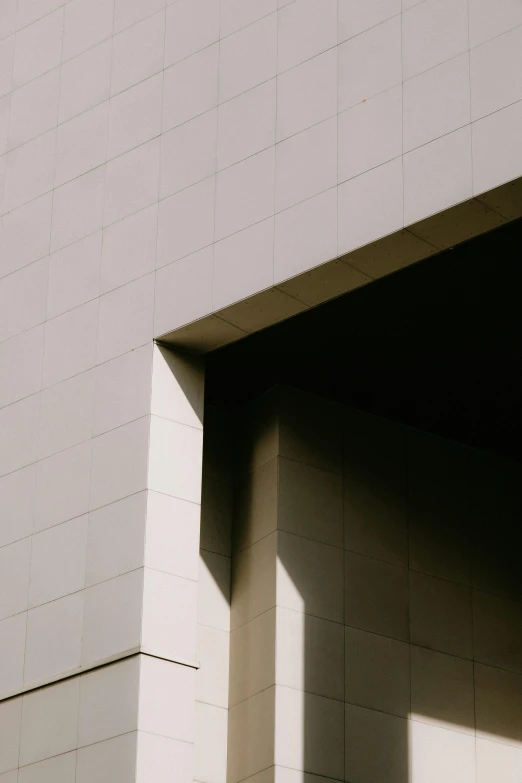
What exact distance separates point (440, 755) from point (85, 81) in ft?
38.8

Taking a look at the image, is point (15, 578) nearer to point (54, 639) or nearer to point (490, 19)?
point (54, 639)

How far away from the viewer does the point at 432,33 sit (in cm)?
1838

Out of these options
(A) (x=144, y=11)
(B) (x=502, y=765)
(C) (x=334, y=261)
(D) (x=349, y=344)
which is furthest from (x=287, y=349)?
(B) (x=502, y=765)

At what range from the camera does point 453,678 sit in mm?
23250

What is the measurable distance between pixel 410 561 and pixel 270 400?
11.1 ft

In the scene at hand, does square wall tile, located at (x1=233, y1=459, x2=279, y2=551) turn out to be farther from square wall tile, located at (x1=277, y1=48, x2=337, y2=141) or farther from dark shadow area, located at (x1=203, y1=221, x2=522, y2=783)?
square wall tile, located at (x1=277, y1=48, x2=337, y2=141)

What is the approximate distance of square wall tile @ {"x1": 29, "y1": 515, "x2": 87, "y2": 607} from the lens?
789 inches

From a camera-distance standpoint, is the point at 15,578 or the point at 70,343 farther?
the point at 70,343

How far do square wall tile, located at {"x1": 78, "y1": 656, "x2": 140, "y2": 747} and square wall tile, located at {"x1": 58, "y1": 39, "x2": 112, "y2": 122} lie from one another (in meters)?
9.05

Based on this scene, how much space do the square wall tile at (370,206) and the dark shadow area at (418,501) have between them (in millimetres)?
1815

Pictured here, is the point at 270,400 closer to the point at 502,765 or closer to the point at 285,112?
the point at 285,112

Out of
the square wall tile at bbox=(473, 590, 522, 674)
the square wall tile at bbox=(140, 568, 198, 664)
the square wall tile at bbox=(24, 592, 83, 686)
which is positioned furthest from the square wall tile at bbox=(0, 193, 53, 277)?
the square wall tile at bbox=(473, 590, 522, 674)

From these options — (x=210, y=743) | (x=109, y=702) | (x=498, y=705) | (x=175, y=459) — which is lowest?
(x=109, y=702)

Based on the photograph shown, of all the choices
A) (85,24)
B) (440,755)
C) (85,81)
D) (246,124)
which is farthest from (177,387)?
(440,755)
